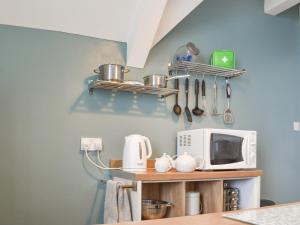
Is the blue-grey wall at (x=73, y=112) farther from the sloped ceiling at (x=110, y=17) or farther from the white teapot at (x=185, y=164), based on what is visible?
the white teapot at (x=185, y=164)

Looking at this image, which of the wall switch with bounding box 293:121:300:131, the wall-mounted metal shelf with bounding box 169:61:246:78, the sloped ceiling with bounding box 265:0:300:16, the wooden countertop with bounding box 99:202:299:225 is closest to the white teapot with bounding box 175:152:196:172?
the wall-mounted metal shelf with bounding box 169:61:246:78

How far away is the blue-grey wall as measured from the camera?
2.11 m

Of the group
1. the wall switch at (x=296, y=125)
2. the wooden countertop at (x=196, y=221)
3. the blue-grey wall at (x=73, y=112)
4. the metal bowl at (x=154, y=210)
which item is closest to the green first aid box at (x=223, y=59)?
the blue-grey wall at (x=73, y=112)

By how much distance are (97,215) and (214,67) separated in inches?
58.1

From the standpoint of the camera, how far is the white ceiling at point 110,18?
214 centimetres

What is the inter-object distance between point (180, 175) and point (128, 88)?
0.76 m

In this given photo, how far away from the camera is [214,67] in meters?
2.62

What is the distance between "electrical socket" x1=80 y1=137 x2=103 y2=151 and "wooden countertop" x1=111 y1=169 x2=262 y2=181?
213 mm

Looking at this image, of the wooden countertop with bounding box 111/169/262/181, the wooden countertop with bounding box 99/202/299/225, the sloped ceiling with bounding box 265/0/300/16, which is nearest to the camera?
the wooden countertop with bounding box 99/202/299/225

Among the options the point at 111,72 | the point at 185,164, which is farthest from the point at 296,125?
the point at 111,72

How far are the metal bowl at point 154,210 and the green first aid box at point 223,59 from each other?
127 centimetres

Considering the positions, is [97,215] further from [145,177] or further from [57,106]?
[57,106]

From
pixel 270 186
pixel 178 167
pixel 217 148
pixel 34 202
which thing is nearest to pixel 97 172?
pixel 34 202

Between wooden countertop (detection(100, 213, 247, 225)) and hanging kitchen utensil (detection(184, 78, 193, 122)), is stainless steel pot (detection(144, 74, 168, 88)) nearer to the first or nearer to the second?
hanging kitchen utensil (detection(184, 78, 193, 122))
